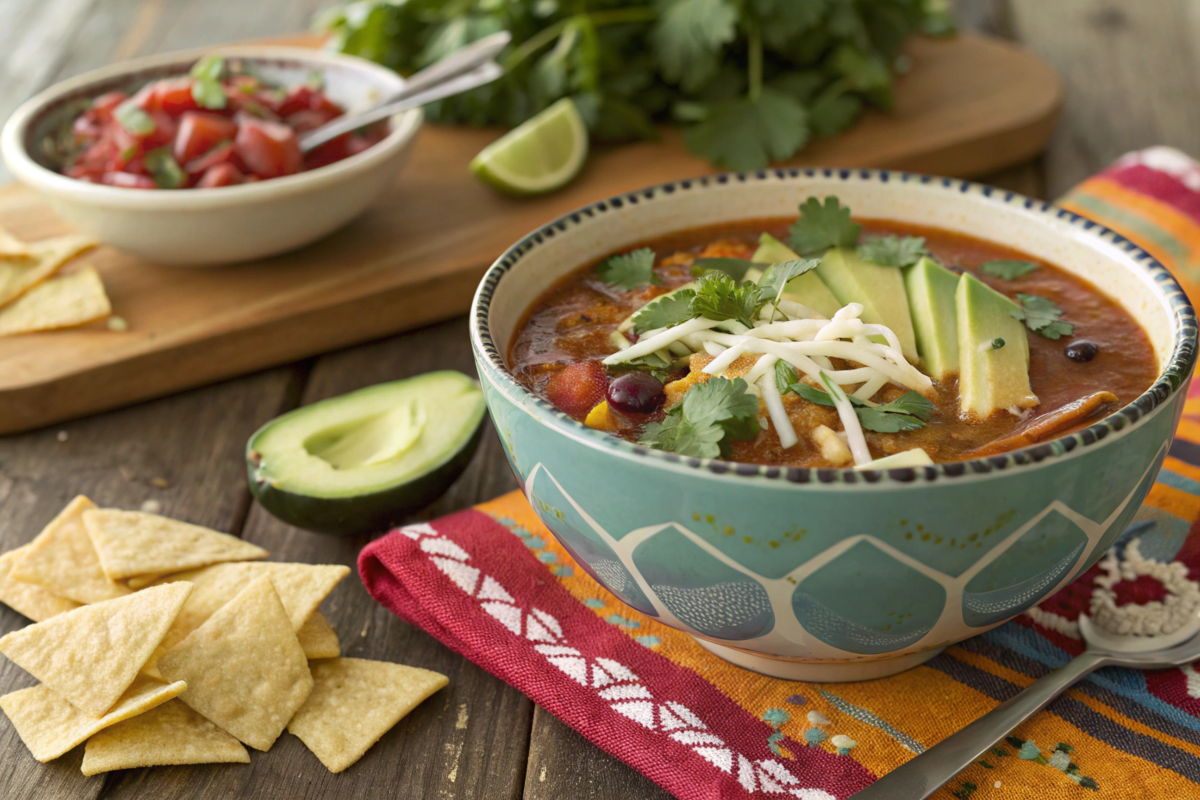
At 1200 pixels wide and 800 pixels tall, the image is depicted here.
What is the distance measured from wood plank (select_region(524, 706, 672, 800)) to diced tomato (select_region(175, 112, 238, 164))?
7.96 feet

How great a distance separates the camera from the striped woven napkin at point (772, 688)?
189 cm

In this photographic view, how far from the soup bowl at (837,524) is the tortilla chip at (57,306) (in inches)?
72.6

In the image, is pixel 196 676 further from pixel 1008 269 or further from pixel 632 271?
pixel 1008 269

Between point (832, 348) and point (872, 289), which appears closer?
point (832, 348)

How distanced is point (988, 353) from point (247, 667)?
1.58 meters

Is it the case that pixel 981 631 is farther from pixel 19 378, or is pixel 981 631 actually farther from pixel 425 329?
pixel 19 378

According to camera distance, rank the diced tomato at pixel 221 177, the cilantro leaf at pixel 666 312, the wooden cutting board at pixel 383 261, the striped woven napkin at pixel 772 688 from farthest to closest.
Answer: the diced tomato at pixel 221 177, the wooden cutting board at pixel 383 261, the cilantro leaf at pixel 666 312, the striped woven napkin at pixel 772 688

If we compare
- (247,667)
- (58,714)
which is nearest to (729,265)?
(247,667)

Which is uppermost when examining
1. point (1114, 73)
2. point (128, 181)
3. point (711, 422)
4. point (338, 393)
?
point (711, 422)

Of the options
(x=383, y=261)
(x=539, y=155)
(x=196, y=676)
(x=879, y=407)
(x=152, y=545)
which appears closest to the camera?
(x=879, y=407)

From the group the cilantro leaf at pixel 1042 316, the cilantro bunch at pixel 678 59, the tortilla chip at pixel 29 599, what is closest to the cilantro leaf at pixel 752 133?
the cilantro bunch at pixel 678 59

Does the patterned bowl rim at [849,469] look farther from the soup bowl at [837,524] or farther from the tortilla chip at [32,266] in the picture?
the tortilla chip at [32,266]

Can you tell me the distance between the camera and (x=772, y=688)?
6.89 ft

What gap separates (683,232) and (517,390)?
0.93 metres
